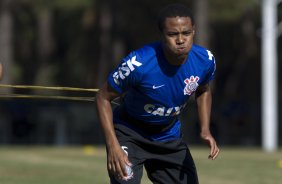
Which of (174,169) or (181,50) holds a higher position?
(181,50)

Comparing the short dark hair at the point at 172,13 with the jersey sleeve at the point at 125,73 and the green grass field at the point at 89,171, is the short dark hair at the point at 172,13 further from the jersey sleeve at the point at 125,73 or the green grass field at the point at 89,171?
Result: the green grass field at the point at 89,171

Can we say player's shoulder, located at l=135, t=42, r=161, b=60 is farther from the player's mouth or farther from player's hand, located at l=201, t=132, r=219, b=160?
player's hand, located at l=201, t=132, r=219, b=160

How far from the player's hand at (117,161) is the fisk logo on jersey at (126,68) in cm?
56

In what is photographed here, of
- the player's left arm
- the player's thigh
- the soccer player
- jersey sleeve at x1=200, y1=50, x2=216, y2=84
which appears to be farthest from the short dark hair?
the player's thigh

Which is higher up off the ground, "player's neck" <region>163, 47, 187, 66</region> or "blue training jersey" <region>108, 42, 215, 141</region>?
"player's neck" <region>163, 47, 187, 66</region>

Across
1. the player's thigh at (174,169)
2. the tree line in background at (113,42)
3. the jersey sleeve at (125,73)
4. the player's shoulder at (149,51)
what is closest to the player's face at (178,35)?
the player's shoulder at (149,51)

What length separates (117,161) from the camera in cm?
747

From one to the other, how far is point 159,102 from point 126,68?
20.2 inches

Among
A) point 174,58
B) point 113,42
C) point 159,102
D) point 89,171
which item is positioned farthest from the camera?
point 113,42

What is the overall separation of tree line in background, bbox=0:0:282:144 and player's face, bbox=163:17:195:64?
29.9m

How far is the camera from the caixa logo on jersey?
26.1ft

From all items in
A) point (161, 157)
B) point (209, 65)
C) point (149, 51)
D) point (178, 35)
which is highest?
point (178, 35)

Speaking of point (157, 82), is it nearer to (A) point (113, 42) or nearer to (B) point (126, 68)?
(B) point (126, 68)

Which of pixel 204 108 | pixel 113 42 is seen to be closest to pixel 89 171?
pixel 204 108
